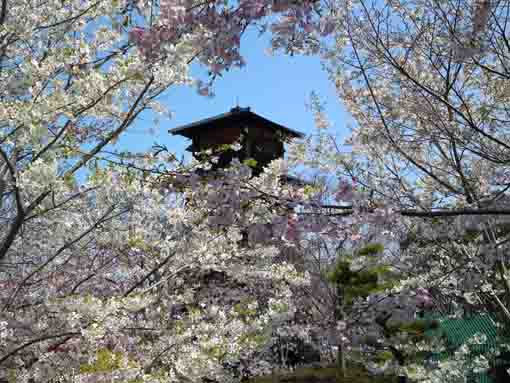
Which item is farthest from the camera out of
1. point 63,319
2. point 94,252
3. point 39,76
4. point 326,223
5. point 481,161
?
point 94,252

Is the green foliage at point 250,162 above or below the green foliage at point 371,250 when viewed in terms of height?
below

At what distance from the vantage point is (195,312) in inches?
220

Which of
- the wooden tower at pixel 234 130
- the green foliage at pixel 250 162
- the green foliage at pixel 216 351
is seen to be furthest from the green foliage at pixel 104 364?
the wooden tower at pixel 234 130

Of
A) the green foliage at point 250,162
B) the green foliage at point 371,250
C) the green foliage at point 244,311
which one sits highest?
the green foliage at point 371,250

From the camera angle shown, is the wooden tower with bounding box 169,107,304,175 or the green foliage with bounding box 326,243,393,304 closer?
the green foliage with bounding box 326,243,393,304

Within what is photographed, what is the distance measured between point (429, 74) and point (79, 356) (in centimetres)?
450

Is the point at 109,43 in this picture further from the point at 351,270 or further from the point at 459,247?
the point at 351,270

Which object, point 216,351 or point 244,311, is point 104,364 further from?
point 244,311

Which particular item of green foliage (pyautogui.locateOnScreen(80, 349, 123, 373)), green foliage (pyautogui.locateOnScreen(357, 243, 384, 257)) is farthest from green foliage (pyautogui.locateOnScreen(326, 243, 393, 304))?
green foliage (pyautogui.locateOnScreen(80, 349, 123, 373))

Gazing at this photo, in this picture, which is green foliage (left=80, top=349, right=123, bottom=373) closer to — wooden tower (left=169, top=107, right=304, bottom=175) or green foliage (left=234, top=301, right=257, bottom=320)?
green foliage (left=234, top=301, right=257, bottom=320)

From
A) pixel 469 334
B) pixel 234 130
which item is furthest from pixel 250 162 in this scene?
pixel 234 130

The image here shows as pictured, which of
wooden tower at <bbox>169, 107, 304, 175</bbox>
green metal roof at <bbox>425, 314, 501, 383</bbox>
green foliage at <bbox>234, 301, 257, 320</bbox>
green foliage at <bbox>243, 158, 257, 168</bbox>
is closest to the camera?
green foliage at <bbox>243, 158, 257, 168</bbox>

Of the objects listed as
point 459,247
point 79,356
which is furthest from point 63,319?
point 459,247

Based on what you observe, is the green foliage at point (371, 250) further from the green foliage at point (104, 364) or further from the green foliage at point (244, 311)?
the green foliage at point (104, 364)
